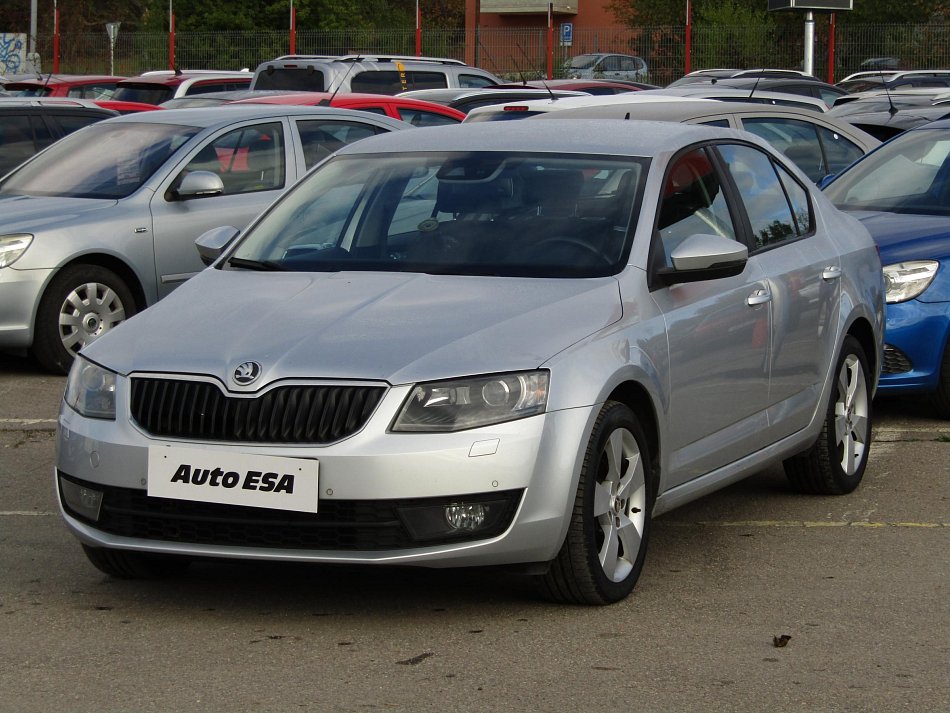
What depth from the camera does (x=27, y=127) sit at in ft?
42.2

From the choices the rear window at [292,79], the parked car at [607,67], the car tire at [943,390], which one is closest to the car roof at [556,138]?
the car tire at [943,390]

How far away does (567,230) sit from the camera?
5.70m

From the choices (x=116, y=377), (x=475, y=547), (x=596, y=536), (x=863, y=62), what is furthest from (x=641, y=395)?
(x=863, y=62)

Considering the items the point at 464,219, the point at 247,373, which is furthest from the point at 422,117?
the point at 247,373

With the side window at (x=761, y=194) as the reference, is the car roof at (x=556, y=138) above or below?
above

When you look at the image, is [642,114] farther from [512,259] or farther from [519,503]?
[519,503]

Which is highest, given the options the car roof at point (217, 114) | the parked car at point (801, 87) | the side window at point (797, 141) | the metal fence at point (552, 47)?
the metal fence at point (552, 47)

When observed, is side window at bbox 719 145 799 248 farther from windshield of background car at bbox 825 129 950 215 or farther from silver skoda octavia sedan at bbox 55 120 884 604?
windshield of background car at bbox 825 129 950 215

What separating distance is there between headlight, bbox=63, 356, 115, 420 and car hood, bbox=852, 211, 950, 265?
4.55m

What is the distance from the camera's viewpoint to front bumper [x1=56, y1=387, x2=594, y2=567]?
464 centimetres

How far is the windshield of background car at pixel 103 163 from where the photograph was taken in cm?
1052

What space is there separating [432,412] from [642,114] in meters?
5.95

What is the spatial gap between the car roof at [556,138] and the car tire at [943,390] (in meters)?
2.28

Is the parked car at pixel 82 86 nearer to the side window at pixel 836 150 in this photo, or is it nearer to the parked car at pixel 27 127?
the parked car at pixel 27 127
